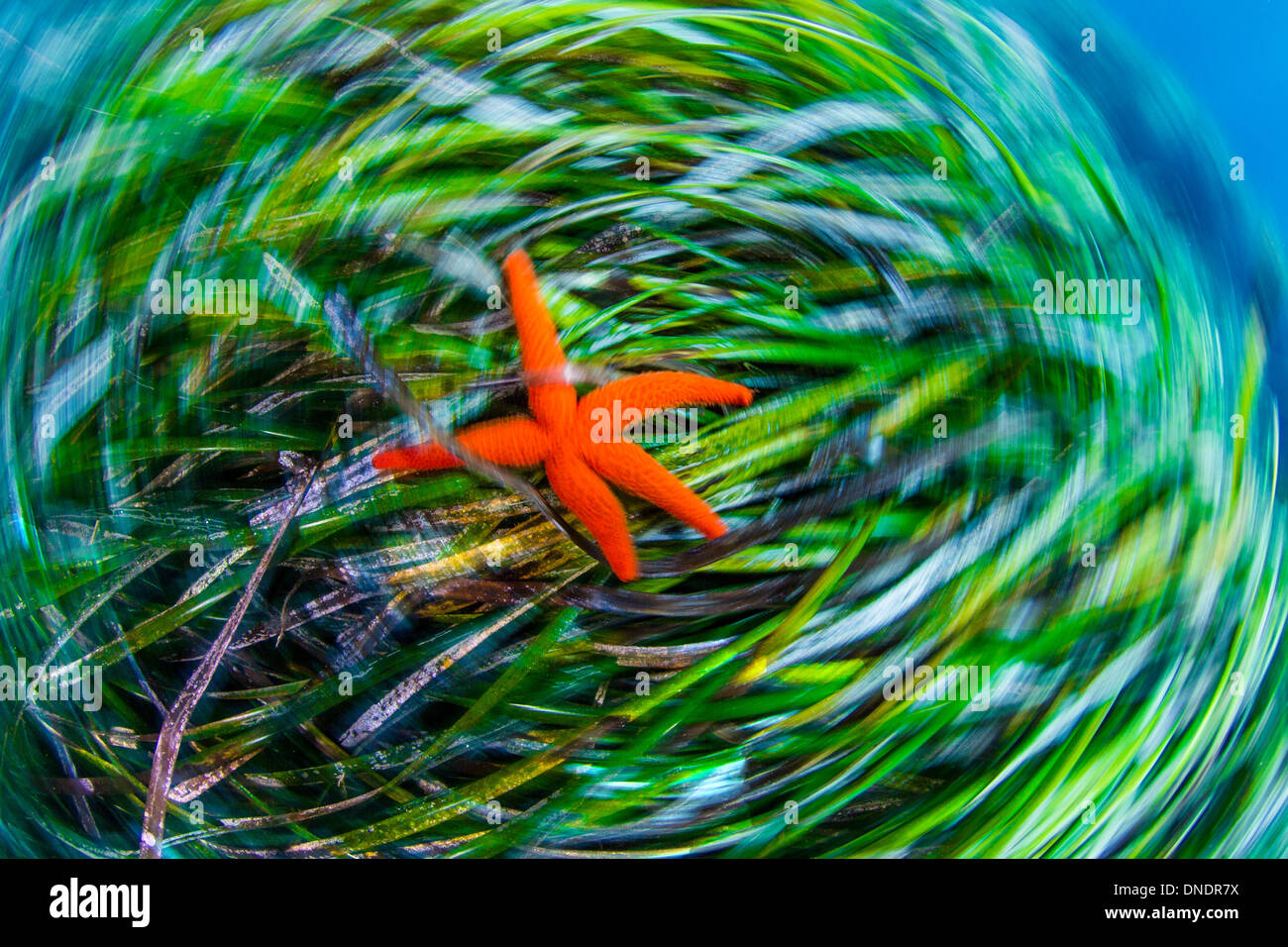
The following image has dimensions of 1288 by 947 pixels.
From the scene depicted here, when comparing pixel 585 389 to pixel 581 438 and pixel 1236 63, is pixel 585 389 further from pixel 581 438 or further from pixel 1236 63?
pixel 1236 63

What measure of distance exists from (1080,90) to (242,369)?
138cm

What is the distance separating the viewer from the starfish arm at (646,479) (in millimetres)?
974

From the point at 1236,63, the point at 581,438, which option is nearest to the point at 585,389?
the point at 581,438

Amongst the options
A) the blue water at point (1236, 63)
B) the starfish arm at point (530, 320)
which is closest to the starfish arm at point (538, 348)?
the starfish arm at point (530, 320)

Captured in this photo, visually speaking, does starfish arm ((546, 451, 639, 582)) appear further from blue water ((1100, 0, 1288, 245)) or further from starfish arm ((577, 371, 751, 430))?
blue water ((1100, 0, 1288, 245))

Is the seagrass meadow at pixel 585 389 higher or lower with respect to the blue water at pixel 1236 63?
lower

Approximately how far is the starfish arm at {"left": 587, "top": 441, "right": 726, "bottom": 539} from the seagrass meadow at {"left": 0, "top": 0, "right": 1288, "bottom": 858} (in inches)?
2.5

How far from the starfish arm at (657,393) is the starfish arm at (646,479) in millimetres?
58

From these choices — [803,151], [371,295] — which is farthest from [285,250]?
[803,151]

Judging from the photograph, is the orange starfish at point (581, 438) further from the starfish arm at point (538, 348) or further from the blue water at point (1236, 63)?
the blue water at point (1236, 63)

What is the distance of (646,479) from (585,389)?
174mm

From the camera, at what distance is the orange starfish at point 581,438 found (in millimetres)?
992

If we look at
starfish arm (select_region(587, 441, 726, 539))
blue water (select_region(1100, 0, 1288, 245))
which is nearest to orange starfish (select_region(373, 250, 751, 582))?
starfish arm (select_region(587, 441, 726, 539))

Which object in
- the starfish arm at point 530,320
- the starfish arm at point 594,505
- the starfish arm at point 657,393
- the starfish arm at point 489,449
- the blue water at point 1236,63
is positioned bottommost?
the starfish arm at point 594,505
